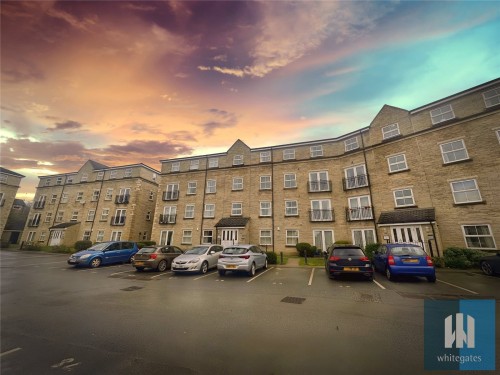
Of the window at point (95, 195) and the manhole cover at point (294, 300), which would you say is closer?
the manhole cover at point (294, 300)

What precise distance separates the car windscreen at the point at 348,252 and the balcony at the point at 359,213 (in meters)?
11.2

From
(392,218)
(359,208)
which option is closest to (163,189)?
(359,208)

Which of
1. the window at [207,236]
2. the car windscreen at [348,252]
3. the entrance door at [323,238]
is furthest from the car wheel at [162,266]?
the entrance door at [323,238]

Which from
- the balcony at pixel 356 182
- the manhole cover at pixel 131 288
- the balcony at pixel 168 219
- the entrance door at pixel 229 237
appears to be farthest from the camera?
the balcony at pixel 168 219

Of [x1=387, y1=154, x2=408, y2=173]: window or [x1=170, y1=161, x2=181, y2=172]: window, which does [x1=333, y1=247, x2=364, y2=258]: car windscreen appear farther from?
[x1=170, y1=161, x2=181, y2=172]: window

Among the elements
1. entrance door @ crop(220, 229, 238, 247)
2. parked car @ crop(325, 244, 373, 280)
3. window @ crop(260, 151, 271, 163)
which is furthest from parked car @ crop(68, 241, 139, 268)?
window @ crop(260, 151, 271, 163)

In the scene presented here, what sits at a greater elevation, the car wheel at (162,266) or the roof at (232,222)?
the roof at (232,222)

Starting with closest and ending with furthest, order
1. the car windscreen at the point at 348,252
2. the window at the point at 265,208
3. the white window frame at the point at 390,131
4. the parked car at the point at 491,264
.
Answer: the car windscreen at the point at 348,252 → the parked car at the point at 491,264 → the white window frame at the point at 390,131 → the window at the point at 265,208

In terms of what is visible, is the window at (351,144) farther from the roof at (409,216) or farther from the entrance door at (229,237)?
the entrance door at (229,237)

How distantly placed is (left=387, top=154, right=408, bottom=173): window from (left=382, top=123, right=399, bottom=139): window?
2.15 m

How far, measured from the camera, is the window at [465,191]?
49.2 ft

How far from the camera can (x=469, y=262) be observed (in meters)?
12.9

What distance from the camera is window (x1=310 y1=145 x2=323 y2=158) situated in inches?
939

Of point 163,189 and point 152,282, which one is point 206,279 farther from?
point 163,189
